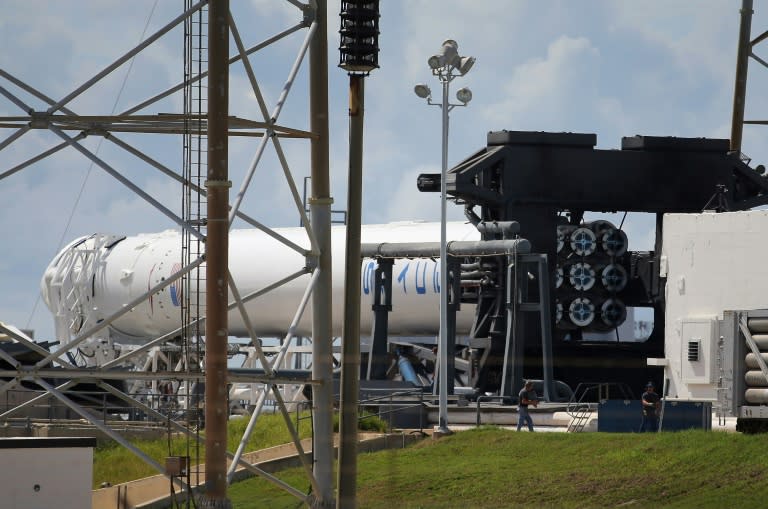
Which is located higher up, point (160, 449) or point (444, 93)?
point (444, 93)

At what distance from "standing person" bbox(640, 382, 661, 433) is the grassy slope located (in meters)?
1.45

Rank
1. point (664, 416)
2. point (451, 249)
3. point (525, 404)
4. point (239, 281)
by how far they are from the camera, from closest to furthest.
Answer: point (664, 416), point (525, 404), point (451, 249), point (239, 281)

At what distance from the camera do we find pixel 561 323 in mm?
45625

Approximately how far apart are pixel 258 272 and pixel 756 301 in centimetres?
2369

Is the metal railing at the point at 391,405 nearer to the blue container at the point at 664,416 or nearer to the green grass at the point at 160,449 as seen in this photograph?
the green grass at the point at 160,449

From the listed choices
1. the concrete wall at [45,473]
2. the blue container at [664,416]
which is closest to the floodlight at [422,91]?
the blue container at [664,416]

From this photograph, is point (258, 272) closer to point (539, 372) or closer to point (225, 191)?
point (539, 372)

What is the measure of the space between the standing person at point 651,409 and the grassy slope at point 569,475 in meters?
1.45

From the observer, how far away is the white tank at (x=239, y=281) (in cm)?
5047

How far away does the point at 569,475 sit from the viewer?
1083 inches

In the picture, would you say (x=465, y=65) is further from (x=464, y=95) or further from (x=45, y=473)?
(x=45, y=473)

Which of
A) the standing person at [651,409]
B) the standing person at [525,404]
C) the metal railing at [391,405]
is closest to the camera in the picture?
the standing person at [651,409]

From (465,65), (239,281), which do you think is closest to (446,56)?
(465,65)

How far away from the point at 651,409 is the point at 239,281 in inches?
1037
